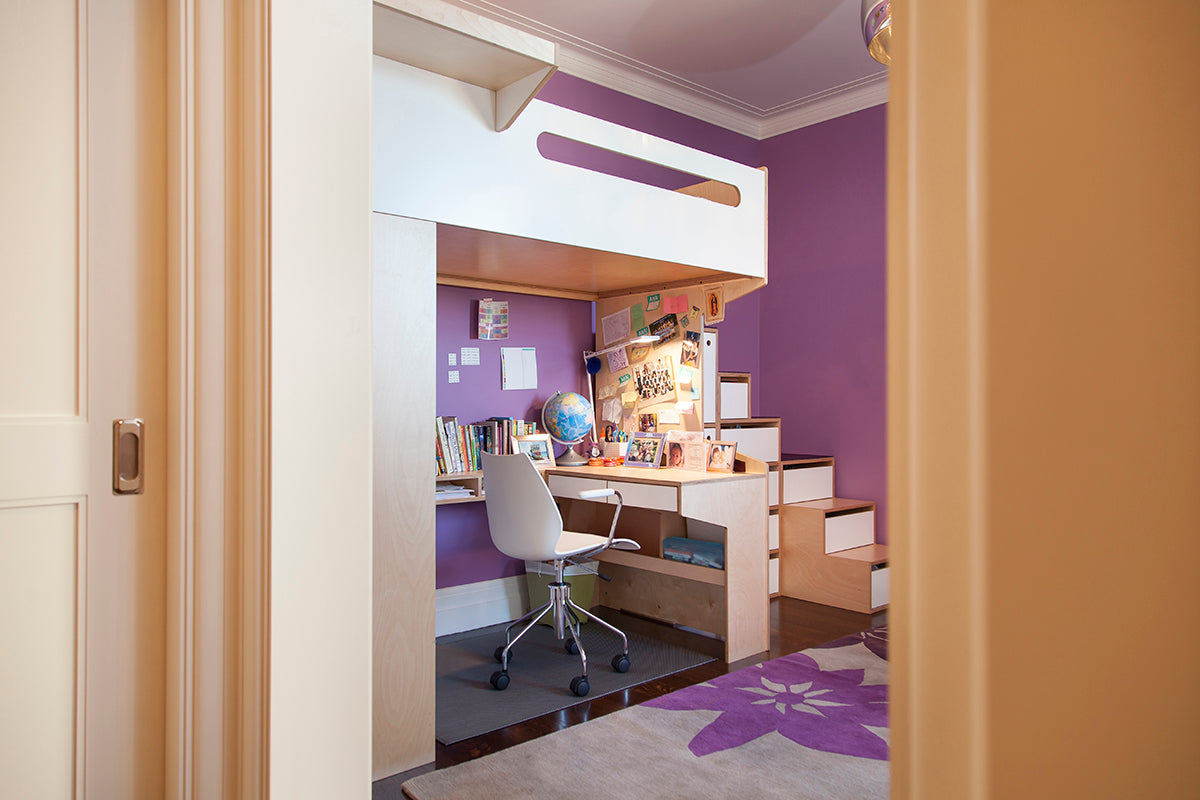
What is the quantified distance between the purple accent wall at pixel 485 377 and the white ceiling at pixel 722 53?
1235mm

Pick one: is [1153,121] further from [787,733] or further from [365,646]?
[787,733]

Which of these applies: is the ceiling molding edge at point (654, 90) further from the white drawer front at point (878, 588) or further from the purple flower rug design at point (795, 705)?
the purple flower rug design at point (795, 705)

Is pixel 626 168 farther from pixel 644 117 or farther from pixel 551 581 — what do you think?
pixel 551 581

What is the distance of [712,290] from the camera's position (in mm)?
3387

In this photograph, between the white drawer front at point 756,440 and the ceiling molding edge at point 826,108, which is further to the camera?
the ceiling molding edge at point 826,108

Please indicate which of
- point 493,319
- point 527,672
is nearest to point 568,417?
point 493,319

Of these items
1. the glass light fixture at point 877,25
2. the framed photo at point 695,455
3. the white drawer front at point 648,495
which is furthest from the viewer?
the framed photo at point 695,455

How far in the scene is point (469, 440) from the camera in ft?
10.9

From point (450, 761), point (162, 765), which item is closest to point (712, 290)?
point (450, 761)

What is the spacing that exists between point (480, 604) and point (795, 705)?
162cm

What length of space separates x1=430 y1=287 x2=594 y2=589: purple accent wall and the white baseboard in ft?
0.13

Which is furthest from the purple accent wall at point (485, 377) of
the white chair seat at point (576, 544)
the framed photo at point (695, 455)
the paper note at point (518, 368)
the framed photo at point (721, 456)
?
the framed photo at point (721, 456)

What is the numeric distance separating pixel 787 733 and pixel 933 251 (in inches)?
91.6

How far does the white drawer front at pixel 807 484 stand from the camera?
4051 millimetres
